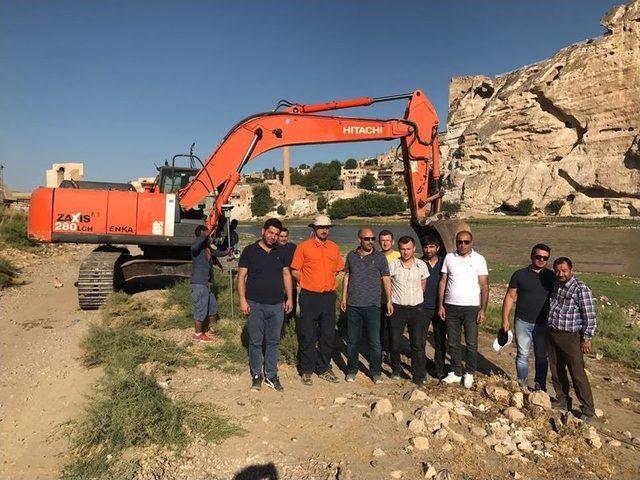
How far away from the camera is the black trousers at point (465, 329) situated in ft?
17.0

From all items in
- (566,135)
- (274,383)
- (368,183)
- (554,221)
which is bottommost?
(274,383)

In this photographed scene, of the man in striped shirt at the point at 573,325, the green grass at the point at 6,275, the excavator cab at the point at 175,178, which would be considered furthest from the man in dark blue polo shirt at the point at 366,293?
the green grass at the point at 6,275

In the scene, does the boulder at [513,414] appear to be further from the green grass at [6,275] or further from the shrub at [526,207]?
the shrub at [526,207]

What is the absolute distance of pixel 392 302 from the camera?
17.7 ft

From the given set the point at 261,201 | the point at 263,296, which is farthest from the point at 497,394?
the point at 261,201

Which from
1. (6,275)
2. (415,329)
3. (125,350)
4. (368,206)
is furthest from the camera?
(368,206)

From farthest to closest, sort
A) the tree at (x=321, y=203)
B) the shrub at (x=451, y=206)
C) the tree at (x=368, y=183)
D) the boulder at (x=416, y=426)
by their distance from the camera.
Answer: the tree at (x=368, y=183) < the tree at (x=321, y=203) < the shrub at (x=451, y=206) < the boulder at (x=416, y=426)

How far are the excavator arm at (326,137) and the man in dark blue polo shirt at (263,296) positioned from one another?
11.9ft

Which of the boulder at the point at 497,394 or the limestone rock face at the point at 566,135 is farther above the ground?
the limestone rock face at the point at 566,135

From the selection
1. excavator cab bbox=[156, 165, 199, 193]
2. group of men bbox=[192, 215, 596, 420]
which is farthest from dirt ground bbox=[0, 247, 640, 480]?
excavator cab bbox=[156, 165, 199, 193]

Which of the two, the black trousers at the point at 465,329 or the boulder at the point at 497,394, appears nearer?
the boulder at the point at 497,394

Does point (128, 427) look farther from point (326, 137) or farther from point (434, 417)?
point (326, 137)

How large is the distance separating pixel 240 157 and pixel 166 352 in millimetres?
4082

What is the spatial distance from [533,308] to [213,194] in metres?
5.79
